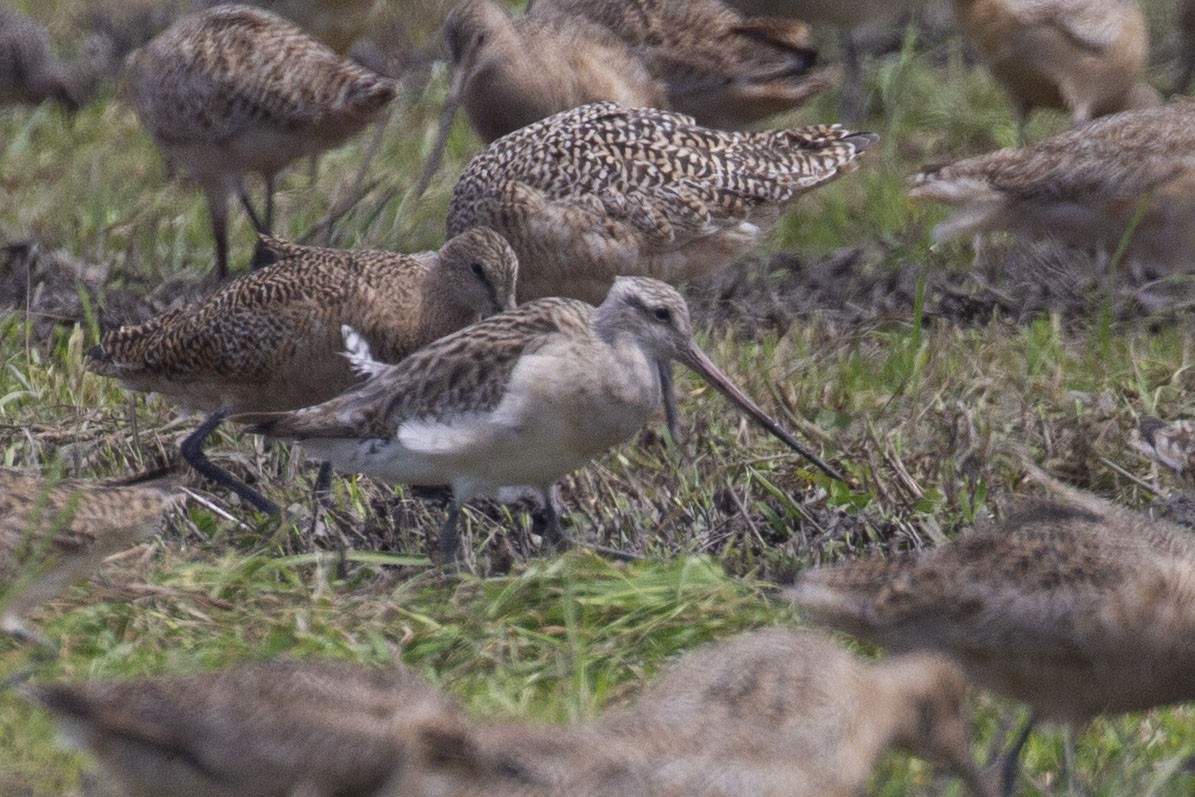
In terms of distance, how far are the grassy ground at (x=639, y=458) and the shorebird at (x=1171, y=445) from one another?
0.43 m

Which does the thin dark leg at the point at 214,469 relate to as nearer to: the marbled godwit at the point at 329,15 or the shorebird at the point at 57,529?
the shorebird at the point at 57,529

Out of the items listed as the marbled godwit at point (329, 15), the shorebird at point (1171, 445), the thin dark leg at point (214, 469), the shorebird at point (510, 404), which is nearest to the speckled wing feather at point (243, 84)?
→ the thin dark leg at point (214, 469)

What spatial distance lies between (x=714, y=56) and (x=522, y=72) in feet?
3.06

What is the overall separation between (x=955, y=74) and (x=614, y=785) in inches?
329

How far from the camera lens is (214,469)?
5.55 metres

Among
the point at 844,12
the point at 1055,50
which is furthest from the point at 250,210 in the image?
the point at 1055,50

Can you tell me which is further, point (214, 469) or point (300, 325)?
point (300, 325)

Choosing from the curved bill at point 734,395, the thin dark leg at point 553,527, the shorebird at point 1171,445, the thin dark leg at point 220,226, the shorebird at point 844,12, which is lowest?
the thin dark leg at point 220,226

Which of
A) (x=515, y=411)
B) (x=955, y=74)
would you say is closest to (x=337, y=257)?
(x=515, y=411)

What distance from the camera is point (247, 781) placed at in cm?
318

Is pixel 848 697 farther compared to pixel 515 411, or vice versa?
pixel 515 411

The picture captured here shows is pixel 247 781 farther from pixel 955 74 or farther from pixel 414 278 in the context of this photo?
pixel 955 74

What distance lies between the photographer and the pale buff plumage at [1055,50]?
9391 millimetres

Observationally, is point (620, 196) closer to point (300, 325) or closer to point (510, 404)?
point (300, 325)
